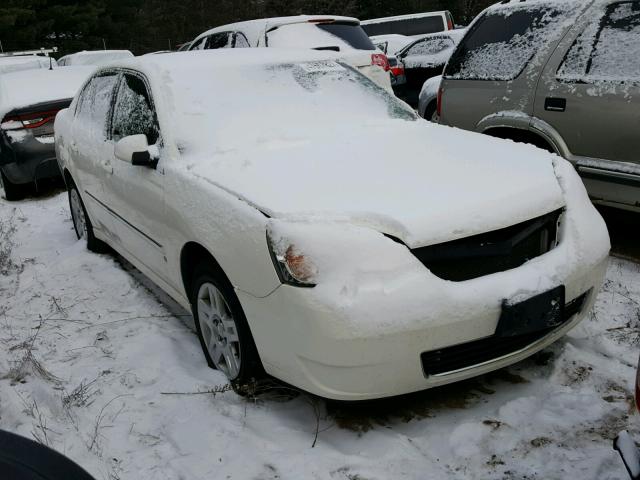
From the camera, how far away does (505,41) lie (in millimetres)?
5090

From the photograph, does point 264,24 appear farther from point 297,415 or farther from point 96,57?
point 96,57

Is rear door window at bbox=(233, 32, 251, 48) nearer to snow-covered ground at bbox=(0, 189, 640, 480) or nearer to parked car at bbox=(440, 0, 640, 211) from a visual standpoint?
parked car at bbox=(440, 0, 640, 211)

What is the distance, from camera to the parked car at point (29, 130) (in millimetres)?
7000

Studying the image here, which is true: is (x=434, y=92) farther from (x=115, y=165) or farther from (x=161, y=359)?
(x=161, y=359)

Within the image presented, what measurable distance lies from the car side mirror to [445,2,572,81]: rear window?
2.91 meters

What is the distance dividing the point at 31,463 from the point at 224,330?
4.85 feet

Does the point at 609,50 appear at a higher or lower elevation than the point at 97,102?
higher

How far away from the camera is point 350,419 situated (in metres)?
2.88

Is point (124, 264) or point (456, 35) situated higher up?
point (456, 35)

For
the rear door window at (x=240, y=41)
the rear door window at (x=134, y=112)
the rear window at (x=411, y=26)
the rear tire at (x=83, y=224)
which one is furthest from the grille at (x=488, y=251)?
the rear window at (x=411, y=26)

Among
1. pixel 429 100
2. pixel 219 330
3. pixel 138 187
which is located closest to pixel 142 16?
pixel 429 100

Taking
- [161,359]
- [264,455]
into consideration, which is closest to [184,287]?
[161,359]

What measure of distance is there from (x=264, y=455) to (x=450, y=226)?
3.95 ft

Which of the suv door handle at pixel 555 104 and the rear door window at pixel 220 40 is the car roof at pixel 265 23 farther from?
the suv door handle at pixel 555 104
